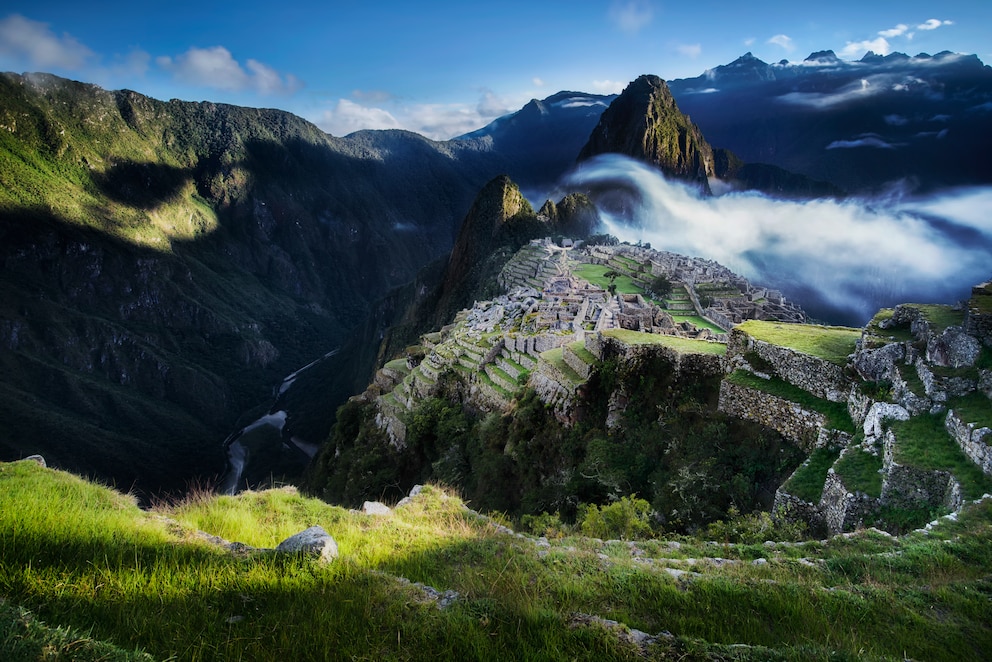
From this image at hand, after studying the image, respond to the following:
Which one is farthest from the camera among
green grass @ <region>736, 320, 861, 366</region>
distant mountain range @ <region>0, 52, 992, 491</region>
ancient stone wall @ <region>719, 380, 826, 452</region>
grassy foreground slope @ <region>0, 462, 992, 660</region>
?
distant mountain range @ <region>0, 52, 992, 491</region>

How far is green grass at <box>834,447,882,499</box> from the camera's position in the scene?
8180mm

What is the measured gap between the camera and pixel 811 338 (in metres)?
13.1

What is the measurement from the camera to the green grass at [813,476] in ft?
30.9

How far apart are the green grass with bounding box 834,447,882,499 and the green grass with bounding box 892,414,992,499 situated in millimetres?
537

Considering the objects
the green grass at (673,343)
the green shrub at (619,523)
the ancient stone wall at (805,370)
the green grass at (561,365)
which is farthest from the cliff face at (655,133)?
the green shrub at (619,523)

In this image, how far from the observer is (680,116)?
191 meters

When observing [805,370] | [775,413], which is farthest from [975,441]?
[775,413]

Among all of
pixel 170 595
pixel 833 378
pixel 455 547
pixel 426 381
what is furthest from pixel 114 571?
pixel 426 381

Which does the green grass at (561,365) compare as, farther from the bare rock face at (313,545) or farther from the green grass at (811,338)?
the bare rock face at (313,545)

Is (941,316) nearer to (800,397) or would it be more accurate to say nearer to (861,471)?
(800,397)

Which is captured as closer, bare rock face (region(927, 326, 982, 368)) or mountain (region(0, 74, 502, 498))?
bare rock face (region(927, 326, 982, 368))

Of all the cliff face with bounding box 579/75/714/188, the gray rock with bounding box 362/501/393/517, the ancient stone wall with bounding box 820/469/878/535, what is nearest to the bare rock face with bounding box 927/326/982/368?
the ancient stone wall with bounding box 820/469/878/535

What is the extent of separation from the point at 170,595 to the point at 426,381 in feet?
91.3

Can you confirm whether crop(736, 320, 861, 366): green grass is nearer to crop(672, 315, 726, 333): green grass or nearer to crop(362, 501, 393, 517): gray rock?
crop(362, 501, 393, 517): gray rock
